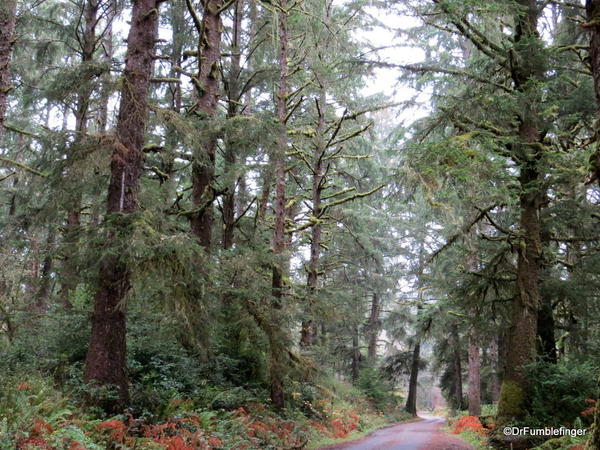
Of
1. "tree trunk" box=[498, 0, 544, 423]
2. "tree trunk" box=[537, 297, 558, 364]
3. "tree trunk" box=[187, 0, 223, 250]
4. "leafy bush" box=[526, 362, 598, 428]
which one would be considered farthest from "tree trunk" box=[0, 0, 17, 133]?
"tree trunk" box=[537, 297, 558, 364]

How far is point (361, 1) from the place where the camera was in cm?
1516

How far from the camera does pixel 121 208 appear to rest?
704 centimetres

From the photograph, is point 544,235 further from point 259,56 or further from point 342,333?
point 342,333

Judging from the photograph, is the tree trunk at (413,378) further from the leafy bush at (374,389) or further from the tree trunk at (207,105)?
the tree trunk at (207,105)

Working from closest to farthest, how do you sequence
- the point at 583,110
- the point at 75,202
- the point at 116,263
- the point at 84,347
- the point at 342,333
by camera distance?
the point at 116,263
the point at 75,202
the point at 84,347
the point at 583,110
the point at 342,333

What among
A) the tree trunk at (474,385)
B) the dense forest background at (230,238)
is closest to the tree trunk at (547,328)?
the dense forest background at (230,238)

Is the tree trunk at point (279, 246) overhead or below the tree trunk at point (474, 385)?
overhead

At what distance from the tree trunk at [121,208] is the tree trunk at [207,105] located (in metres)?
2.24

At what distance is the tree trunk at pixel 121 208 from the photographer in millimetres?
6590

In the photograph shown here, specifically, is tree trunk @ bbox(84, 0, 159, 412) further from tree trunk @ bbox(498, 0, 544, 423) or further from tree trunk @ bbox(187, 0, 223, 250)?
tree trunk @ bbox(498, 0, 544, 423)

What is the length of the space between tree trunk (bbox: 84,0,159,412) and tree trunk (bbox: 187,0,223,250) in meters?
2.24

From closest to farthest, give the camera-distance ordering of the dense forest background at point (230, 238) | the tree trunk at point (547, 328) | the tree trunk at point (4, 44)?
the dense forest background at point (230, 238)
the tree trunk at point (4, 44)
the tree trunk at point (547, 328)

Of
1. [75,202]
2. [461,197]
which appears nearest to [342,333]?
[461,197]

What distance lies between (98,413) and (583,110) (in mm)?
11636
